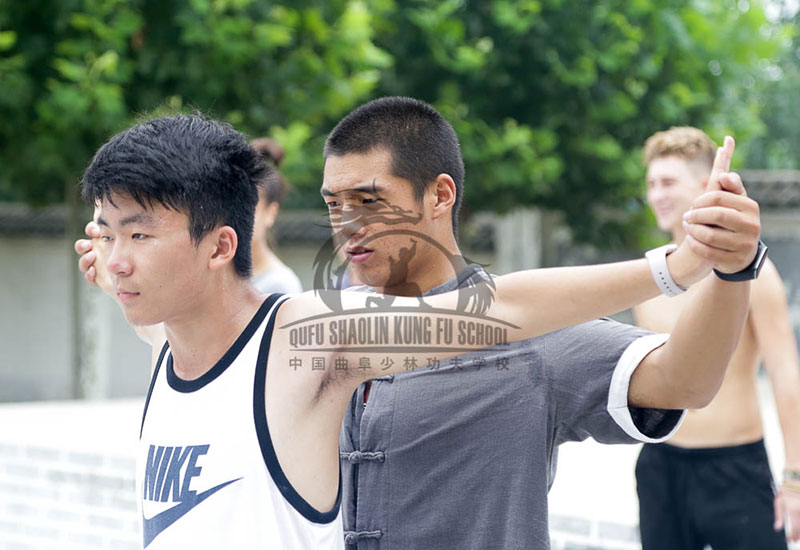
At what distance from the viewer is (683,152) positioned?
10.8 feet

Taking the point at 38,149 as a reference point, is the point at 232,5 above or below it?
above

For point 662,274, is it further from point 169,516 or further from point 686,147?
point 686,147

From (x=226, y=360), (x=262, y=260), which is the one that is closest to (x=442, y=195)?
(x=226, y=360)

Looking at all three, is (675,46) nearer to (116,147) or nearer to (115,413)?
(115,413)

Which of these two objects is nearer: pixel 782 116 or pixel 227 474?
pixel 227 474

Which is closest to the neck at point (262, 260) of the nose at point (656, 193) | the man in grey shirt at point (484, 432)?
the nose at point (656, 193)

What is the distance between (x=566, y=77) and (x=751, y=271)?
26.3ft

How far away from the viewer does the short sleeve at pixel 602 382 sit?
1.76 m

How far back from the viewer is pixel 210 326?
1695 mm

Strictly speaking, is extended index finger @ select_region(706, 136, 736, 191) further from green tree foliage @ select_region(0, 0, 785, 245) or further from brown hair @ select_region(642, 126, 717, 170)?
green tree foliage @ select_region(0, 0, 785, 245)

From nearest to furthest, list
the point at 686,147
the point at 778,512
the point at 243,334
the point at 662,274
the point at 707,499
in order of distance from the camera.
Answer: the point at 662,274 → the point at 243,334 → the point at 778,512 → the point at 707,499 → the point at 686,147

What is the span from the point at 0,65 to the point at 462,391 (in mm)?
6037

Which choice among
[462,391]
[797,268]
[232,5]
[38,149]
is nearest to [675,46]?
[797,268]

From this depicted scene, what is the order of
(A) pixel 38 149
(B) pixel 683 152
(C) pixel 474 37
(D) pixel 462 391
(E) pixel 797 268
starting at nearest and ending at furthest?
(D) pixel 462 391, (B) pixel 683 152, (A) pixel 38 149, (C) pixel 474 37, (E) pixel 797 268
